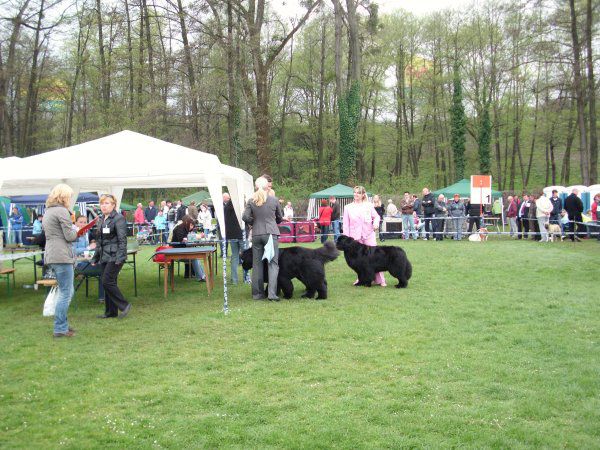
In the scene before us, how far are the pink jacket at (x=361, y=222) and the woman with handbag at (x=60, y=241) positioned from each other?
4.94 meters

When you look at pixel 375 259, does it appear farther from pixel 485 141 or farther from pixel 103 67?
pixel 485 141

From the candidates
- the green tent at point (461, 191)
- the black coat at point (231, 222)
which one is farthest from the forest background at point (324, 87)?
the black coat at point (231, 222)

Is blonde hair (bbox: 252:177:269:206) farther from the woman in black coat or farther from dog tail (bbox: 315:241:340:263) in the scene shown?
the woman in black coat

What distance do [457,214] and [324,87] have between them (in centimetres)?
2340

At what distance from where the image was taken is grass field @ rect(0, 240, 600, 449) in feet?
12.2

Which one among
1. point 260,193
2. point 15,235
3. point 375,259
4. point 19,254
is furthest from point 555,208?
point 15,235

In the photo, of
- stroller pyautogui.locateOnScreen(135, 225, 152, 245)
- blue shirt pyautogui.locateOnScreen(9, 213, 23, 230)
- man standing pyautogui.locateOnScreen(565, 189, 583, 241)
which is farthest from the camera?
stroller pyautogui.locateOnScreen(135, 225, 152, 245)

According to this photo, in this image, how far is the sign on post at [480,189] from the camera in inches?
752

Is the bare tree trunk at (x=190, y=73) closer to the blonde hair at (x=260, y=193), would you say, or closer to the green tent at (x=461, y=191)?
the green tent at (x=461, y=191)

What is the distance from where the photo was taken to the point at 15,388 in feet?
15.5

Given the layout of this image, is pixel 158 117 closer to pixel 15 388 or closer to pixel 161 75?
pixel 161 75

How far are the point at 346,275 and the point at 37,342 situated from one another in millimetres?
6333

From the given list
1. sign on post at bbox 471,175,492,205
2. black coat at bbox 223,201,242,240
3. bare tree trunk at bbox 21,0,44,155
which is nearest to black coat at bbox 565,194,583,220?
sign on post at bbox 471,175,492,205

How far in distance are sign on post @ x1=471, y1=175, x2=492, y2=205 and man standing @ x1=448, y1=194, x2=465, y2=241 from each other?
650 mm
